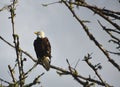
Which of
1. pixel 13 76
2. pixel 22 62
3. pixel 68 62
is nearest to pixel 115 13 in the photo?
pixel 68 62

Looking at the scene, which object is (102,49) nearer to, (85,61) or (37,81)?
(85,61)

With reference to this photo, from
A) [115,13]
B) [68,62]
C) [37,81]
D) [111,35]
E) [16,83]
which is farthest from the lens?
[37,81]

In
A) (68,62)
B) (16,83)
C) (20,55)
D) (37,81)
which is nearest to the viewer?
(68,62)

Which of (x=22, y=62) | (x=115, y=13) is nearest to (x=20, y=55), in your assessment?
(x=22, y=62)

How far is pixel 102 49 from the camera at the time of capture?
2.73 m

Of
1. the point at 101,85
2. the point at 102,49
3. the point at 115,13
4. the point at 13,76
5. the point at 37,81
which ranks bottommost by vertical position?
the point at 37,81

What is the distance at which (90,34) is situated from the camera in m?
2.75

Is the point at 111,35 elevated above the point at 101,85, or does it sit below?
above

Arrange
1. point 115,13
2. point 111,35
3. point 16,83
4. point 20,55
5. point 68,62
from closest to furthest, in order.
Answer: point 115,13, point 111,35, point 68,62, point 20,55, point 16,83

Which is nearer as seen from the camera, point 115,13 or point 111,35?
point 115,13

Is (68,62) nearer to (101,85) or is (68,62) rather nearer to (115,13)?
(101,85)

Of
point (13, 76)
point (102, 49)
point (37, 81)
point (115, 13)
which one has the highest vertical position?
point (115, 13)

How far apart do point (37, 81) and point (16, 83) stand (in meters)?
0.42

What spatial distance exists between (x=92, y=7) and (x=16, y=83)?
1479 millimetres
